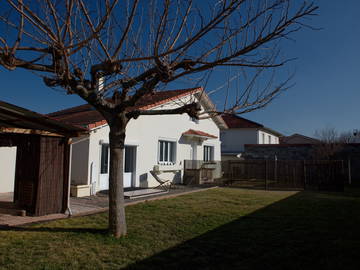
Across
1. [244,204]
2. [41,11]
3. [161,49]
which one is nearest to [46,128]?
[41,11]

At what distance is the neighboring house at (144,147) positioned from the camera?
458 inches

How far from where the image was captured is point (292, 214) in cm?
867

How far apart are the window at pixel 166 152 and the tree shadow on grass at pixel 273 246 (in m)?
8.56

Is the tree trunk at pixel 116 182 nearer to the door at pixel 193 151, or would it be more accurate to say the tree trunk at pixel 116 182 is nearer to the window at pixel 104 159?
the window at pixel 104 159

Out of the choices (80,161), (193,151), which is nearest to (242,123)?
(193,151)

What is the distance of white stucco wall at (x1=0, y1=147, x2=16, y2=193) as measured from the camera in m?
11.9

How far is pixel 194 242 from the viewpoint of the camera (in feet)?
19.0

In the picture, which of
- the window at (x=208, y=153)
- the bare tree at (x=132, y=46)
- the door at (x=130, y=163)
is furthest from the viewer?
the window at (x=208, y=153)

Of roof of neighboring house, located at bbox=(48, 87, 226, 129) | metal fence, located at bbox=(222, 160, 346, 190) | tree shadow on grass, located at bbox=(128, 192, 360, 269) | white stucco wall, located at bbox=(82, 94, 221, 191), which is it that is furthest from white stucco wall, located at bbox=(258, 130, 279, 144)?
tree shadow on grass, located at bbox=(128, 192, 360, 269)

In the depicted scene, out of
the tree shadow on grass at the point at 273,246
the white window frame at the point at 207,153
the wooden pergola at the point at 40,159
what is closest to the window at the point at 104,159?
the wooden pergola at the point at 40,159

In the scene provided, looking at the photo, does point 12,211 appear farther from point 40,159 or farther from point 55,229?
point 55,229

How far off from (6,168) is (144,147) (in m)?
6.18

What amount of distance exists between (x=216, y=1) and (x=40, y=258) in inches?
199

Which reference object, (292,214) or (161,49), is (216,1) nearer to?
(161,49)
